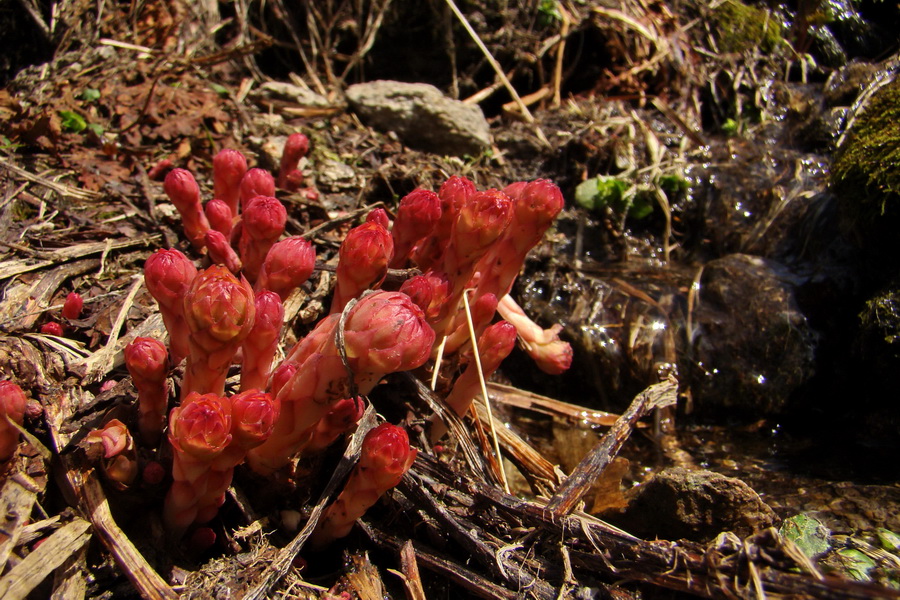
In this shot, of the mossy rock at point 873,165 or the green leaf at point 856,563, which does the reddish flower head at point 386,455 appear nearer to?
the green leaf at point 856,563

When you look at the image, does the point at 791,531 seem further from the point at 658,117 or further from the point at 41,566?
the point at 658,117

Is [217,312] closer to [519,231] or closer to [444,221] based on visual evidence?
[444,221]

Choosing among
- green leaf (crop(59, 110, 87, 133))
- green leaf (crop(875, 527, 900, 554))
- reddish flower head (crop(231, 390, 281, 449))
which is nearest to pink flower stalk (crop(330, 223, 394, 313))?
reddish flower head (crop(231, 390, 281, 449))

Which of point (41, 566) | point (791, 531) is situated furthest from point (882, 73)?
point (41, 566)

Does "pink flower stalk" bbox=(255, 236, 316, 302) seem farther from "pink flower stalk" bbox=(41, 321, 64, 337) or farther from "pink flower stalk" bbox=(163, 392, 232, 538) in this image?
"pink flower stalk" bbox=(41, 321, 64, 337)

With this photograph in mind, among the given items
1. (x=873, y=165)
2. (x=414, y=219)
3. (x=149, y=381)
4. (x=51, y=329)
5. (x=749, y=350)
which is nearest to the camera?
(x=149, y=381)

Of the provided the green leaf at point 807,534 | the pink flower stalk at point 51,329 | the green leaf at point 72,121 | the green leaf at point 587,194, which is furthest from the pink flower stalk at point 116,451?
the green leaf at point 587,194

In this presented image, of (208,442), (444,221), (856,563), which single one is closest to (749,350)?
(856,563)
